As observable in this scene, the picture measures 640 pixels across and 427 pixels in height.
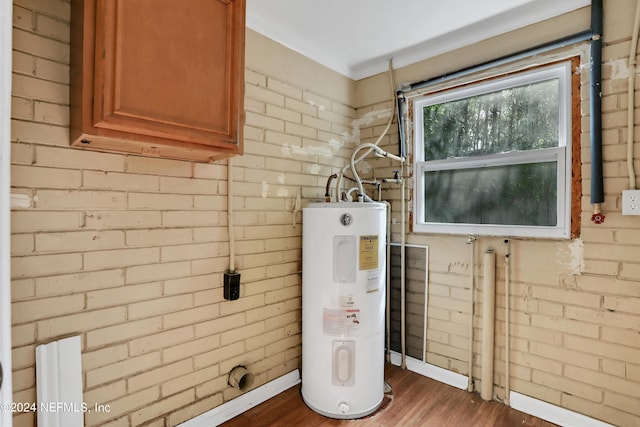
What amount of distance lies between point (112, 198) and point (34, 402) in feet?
3.00

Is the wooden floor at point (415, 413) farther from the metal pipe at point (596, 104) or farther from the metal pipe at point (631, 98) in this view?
the metal pipe at point (631, 98)

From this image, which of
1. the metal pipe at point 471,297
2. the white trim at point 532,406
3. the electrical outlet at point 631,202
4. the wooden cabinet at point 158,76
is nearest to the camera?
the wooden cabinet at point 158,76

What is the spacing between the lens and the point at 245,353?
2127mm

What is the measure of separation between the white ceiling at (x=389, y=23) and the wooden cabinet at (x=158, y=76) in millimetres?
677

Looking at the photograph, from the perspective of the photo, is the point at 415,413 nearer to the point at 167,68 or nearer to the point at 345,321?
the point at 345,321

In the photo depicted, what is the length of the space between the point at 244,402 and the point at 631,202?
2477mm

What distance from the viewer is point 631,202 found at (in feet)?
5.48

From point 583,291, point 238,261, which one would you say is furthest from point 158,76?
point 583,291

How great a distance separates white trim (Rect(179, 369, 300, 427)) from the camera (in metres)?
1.90

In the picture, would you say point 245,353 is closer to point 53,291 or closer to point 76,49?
point 53,291

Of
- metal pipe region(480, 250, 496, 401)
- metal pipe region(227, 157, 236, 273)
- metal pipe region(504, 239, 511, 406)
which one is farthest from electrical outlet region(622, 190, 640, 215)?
metal pipe region(227, 157, 236, 273)

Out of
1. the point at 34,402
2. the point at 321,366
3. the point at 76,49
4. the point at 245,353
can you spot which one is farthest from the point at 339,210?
the point at 34,402

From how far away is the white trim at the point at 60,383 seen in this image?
137cm

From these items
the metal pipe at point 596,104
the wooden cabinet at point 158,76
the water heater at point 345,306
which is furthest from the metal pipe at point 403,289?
the wooden cabinet at point 158,76
